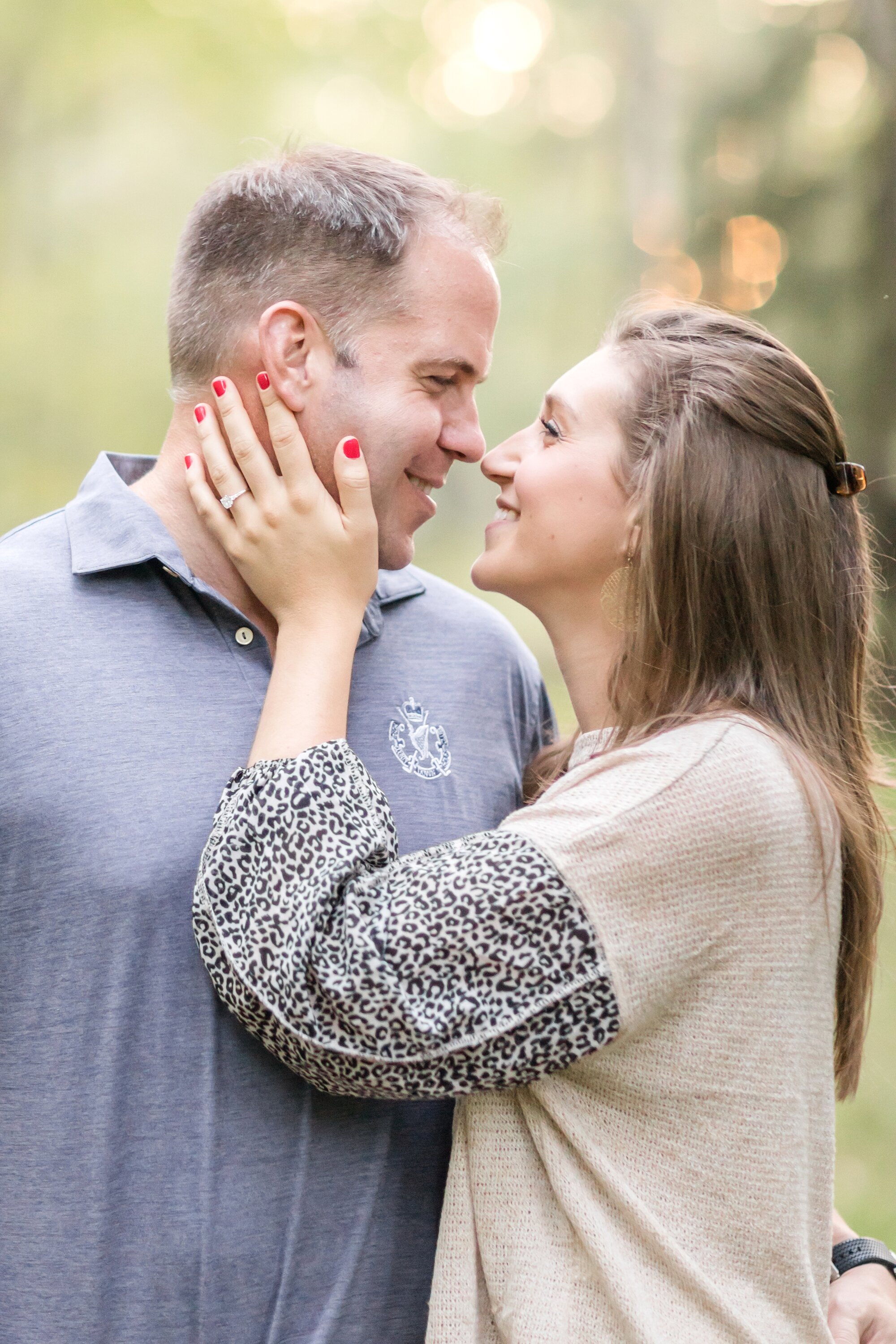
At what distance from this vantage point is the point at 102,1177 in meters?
1.21

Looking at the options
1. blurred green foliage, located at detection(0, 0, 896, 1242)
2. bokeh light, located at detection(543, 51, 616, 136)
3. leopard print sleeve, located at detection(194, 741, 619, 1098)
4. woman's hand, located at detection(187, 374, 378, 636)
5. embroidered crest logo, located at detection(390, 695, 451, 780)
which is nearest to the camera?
leopard print sleeve, located at detection(194, 741, 619, 1098)

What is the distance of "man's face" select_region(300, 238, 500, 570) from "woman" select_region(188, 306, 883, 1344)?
0.22m

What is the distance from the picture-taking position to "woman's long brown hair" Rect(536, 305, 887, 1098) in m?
1.29

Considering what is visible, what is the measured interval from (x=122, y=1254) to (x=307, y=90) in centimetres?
510

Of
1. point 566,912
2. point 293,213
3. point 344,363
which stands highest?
point 293,213

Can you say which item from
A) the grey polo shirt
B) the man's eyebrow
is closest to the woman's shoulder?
the grey polo shirt

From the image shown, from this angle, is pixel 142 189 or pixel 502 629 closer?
pixel 502 629

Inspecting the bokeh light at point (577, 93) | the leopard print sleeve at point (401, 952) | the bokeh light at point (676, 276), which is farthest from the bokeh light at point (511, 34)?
the leopard print sleeve at point (401, 952)

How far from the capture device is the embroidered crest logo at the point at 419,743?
147 centimetres

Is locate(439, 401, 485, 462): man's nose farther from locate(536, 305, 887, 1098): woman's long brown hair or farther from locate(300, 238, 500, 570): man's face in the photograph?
locate(536, 305, 887, 1098): woman's long brown hair

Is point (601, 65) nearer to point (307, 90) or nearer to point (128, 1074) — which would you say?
point (307, 90)

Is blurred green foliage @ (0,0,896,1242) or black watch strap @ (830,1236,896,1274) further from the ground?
blurred green foliage @ (0,0,896,1242)

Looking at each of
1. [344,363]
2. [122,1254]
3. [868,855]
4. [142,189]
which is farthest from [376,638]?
[142,189]

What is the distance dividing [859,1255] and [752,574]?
0.88 meters
